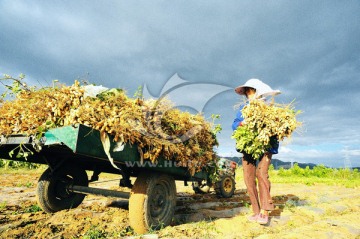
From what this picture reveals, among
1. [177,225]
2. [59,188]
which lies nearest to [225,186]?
[177,225]

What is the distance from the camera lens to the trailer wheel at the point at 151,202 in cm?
316

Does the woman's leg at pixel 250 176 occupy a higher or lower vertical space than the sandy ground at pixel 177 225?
higher

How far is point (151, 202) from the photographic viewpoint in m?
3.44

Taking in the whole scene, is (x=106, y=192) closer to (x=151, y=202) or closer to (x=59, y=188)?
(x=151, y=202)

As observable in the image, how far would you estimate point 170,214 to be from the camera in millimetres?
3717

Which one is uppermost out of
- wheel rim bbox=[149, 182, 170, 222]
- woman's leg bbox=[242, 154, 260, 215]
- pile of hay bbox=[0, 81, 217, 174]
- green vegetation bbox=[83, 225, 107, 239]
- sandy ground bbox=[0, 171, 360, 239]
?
pile of hay bbox=[0, 81, 217, 174]

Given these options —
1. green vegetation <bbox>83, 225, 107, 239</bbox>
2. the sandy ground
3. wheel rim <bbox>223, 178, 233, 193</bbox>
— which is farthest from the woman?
wheel rim <bbox>223, 178, 233, 193</bbox>

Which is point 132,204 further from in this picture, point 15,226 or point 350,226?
point 350,226

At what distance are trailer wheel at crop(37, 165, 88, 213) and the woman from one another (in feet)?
9.74

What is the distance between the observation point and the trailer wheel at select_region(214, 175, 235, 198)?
6.87 m

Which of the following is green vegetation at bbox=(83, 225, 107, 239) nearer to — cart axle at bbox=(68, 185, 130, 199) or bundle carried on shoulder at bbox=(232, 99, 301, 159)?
cart axle at bbox=(68, 185, 130, 199)

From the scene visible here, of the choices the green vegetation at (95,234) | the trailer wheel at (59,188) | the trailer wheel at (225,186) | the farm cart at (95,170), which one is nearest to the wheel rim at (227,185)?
the trailer wheel at (225,186)

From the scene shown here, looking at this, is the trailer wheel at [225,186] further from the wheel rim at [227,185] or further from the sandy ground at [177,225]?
the sandy ground at [177,225]

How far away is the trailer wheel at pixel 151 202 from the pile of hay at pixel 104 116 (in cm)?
41
